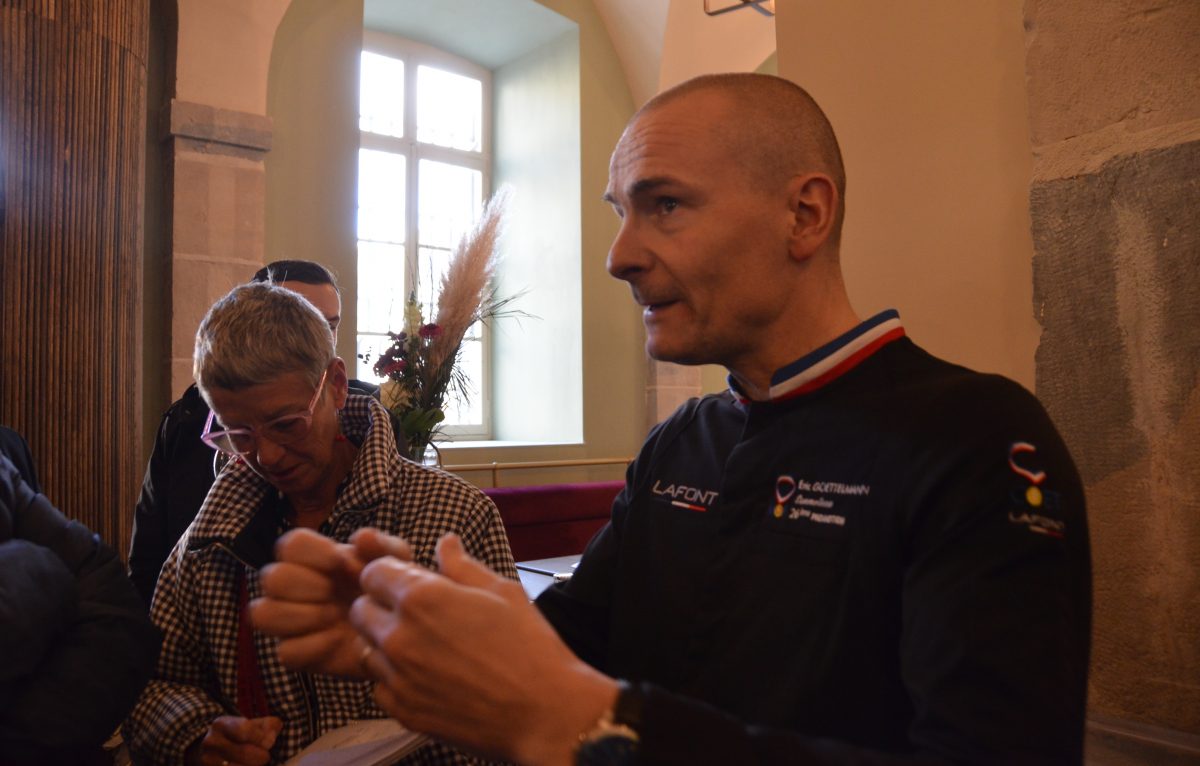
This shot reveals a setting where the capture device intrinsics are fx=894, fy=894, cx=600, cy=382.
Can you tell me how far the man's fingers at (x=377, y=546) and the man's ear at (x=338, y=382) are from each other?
0.99m

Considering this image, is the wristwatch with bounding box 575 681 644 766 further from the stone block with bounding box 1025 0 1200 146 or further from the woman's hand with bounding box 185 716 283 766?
the stone block with bounding box 1025 0 1200 146

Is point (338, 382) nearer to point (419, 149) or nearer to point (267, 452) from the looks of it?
point (267, 452)

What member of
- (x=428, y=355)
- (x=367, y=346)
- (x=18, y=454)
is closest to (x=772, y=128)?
(x=18, y=454)

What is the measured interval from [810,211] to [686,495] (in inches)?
17.4

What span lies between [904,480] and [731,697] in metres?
0.34

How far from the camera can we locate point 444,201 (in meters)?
6.95

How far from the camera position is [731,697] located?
42.8 inches

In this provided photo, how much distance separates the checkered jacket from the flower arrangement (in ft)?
7.89

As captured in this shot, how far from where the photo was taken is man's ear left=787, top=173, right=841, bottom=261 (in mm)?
1262

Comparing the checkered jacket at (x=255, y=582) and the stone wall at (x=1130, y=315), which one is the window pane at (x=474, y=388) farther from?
the stone wall at (x=1130, y=315)

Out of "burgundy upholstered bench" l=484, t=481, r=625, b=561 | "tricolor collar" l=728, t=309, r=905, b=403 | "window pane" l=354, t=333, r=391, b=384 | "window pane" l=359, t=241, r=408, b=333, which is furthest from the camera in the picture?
"window pane" l=359, t=241, r=408, b=333

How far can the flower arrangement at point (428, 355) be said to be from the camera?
4.21m

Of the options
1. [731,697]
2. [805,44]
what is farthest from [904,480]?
[805,44]

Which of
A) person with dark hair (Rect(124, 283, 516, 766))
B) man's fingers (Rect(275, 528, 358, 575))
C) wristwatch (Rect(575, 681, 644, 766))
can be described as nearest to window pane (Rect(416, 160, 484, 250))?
person with dark hair (Rect(124, 283, 516, 766))
